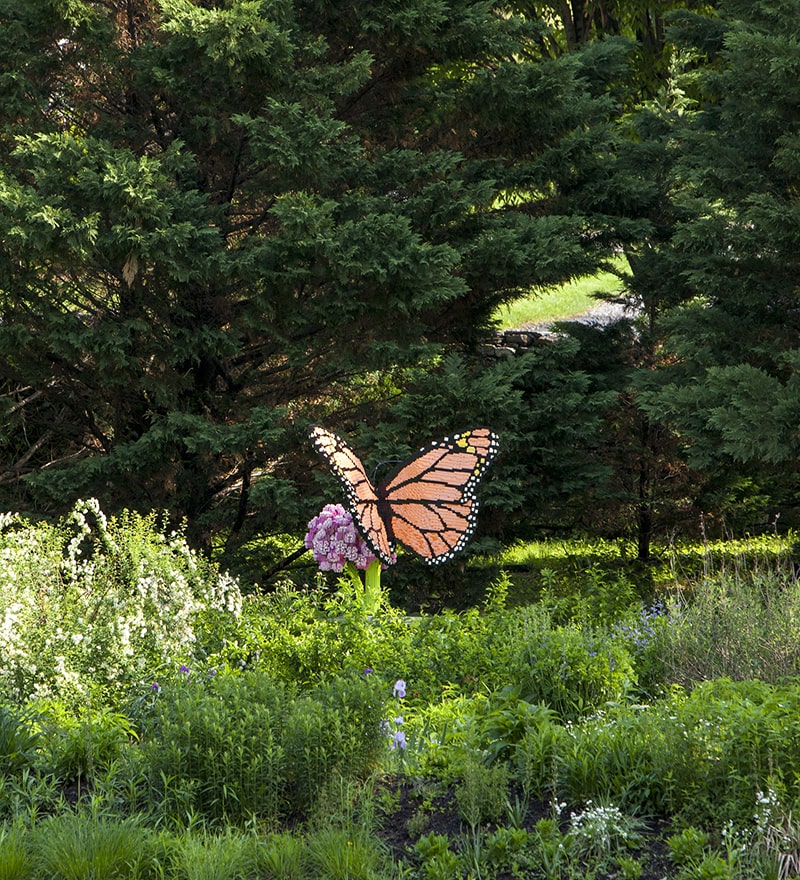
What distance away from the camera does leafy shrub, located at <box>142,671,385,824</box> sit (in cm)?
366

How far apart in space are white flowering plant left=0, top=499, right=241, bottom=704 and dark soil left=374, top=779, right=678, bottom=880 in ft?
5.12

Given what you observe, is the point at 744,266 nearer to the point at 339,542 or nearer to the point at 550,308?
the point at 339,542

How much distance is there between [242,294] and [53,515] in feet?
7.38

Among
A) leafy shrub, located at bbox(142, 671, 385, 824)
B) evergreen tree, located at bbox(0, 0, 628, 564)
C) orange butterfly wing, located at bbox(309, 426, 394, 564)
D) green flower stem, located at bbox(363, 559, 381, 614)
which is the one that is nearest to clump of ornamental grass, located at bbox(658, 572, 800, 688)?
green flower stem, located at bbox(363, 559, 381, 614)

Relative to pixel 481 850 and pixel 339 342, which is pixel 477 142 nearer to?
pixel 339 342

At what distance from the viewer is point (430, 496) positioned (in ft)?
20.8

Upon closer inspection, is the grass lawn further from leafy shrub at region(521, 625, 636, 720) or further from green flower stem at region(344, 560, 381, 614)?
leafy shrub at region(521, 625, 636, 720)

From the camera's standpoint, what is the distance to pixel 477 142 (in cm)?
940

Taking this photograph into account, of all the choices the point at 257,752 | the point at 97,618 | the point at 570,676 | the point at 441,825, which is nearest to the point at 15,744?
the point at 257,752

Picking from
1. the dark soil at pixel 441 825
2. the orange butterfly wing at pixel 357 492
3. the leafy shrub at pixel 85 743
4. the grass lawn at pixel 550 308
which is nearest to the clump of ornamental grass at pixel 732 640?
the dark soil at pixel 441 825

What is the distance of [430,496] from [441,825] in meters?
2.90

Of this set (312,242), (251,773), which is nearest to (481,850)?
(251,773)

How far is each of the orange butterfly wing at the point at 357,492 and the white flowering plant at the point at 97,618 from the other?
0.79 m

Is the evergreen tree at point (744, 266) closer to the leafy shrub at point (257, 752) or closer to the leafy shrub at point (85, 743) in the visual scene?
the leafy shrub at point (257, 752)
